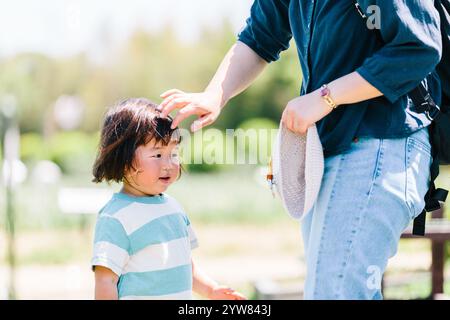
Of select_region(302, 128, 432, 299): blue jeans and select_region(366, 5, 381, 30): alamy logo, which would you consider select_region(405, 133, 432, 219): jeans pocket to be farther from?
select_region(366, 5, 381, 30): alamy logo

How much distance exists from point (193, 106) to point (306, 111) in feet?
1.46

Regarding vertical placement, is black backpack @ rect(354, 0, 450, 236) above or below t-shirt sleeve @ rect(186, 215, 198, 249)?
above

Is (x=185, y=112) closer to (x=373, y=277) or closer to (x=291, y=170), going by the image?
(x=291, y=170)

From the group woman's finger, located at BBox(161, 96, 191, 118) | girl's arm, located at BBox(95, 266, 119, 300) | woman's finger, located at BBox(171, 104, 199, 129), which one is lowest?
girl's arm, located at BBox(95, 266, 119, 300)

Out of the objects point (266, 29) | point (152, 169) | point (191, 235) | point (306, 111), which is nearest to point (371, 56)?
point (306, 111)

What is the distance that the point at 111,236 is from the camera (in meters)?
2.28

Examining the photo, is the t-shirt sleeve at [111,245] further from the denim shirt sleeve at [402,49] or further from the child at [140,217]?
the denim shirt sleeve at [402,49]

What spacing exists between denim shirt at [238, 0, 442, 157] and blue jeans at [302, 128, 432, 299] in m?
0.06

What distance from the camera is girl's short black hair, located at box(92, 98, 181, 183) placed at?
2.40 m

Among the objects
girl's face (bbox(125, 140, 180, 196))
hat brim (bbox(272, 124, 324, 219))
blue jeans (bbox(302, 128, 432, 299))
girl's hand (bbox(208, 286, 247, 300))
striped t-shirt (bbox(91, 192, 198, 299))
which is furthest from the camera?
girl's hand (bbox(208, 286, 247, 300))

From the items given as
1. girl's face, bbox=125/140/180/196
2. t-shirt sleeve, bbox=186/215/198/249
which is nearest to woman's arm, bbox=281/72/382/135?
girl's face, bbox=125/140/180/196

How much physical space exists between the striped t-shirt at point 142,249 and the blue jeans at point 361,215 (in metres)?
0.51

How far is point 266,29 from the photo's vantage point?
2.54m
